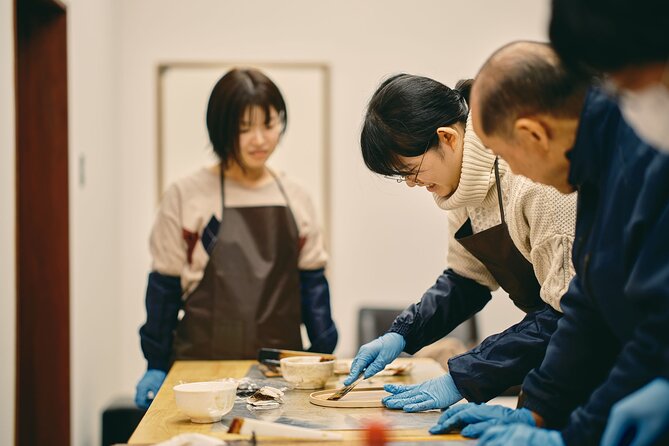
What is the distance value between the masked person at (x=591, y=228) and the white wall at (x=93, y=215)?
2497 mm

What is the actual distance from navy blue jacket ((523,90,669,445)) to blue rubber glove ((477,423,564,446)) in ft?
0.08

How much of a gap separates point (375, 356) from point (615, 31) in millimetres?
1179

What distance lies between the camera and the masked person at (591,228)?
114cm

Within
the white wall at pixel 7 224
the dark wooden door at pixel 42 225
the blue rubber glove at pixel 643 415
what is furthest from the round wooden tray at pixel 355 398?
the dark wooden door at pixel 42 225

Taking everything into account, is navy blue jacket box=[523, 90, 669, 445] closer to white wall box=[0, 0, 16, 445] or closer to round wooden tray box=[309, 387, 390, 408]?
round wooden tray box=[309, 387, 390, 408]

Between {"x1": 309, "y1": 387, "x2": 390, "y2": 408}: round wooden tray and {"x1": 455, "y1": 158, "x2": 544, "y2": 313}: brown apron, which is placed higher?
{"x1": 455, "y1": 158, "x2": 544, "y2": 313}: brown apron

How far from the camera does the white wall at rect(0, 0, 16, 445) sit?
2.58 meters

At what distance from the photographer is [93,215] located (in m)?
3.84

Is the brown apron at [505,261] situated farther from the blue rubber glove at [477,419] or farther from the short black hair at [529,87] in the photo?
the short black hair at [529,87]

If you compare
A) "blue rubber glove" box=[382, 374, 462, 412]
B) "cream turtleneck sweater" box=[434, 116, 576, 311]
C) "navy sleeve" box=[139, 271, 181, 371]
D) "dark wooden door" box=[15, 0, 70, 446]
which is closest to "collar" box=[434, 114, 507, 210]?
"cream turtleneck sweater" box=[434, 116, 576, 311]

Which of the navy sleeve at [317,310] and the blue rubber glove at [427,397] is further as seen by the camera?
the navy sleeve at [317,310]

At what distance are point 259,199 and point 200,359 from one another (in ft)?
1.80

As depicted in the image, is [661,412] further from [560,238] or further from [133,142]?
[133,142]

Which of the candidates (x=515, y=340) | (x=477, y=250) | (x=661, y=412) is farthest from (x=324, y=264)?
(x=661, y=412)
